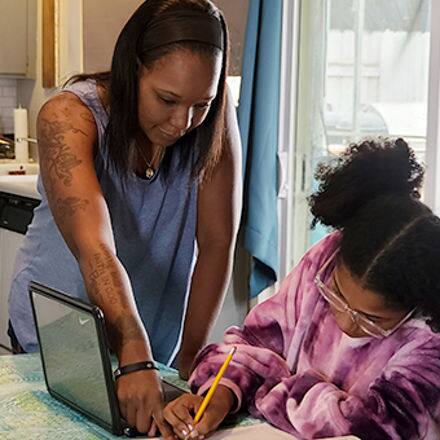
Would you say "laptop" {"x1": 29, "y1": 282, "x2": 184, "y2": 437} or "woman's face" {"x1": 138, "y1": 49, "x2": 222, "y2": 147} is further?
"woman's face" {"x1": 138, "y1": 49, "x2": 222, "y2": 147}

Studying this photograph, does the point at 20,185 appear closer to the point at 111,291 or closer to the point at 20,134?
the point at 20,134

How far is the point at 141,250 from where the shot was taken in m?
1.72

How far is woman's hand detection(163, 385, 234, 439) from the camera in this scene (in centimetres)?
128

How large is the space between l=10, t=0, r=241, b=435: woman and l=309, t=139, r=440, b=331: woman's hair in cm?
28

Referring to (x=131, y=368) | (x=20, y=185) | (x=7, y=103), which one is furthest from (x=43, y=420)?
(x=7, y=103)

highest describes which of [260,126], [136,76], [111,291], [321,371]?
[136,76]

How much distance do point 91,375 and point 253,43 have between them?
2026 mm

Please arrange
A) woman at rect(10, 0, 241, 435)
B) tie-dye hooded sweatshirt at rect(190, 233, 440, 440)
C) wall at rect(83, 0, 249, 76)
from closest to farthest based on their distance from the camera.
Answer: tie-dye hooded sweatshirt at rect(190, 233, 440, 440) → woman at rect(10, 0, 241, 435) → wall at rect(83, 0, 249, 76)

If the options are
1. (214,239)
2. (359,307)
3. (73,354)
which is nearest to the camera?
(359,307)

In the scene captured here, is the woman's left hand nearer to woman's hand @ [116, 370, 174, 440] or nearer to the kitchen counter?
woman's hand @ [116, 370, 174, 440]

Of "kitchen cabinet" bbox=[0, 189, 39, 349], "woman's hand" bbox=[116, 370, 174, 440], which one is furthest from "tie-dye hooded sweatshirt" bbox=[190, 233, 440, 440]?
"kitchen cabinet" bbox=[0, 189, 39, 349]

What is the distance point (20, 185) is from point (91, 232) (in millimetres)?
2084

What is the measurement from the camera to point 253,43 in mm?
3186

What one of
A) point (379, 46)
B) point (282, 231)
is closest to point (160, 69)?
point (379, 46)
